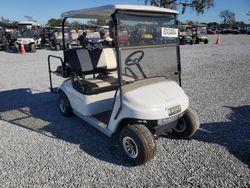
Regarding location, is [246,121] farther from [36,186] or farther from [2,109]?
[2,109]

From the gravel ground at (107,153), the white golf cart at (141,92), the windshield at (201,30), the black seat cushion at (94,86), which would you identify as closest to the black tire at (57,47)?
the gravel ground at (107,153)

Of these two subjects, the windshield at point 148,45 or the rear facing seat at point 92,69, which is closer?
the windshield at point 148,45

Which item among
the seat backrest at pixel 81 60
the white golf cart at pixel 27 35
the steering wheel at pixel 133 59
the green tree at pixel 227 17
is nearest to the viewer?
the steering wheel at pixel 133 59

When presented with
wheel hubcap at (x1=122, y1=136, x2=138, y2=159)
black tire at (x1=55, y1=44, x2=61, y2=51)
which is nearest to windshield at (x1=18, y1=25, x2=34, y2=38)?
black tire at (x1=55, y1=44, x2=61, y2=51)

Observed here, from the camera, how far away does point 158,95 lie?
3.00 metres

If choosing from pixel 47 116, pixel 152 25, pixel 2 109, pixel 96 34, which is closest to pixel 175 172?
pixel 152 25

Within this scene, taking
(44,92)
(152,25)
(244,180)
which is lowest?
(244,180)

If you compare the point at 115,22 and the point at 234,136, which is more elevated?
the point at 115,22

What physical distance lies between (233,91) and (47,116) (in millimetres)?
4497

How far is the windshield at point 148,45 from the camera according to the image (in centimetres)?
303

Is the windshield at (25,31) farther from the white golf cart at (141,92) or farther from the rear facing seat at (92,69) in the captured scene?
the white golf cart at (141,92)

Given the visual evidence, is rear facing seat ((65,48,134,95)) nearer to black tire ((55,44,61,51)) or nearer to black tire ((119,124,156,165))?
black tire ((119,124,156,165))

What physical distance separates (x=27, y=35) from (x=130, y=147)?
1775 cm

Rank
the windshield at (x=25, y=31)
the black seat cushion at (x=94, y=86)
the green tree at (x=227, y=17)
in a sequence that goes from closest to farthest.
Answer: the black seat cushion at (x=94, y=86) → the windshield at (x=25, y=31) → the green tree at (x=227, y=17)
